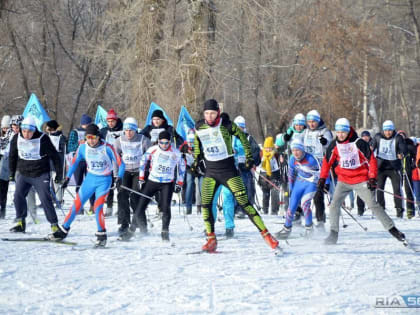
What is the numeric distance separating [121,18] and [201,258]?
14020 mm

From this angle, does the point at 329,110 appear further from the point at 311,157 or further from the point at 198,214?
the point at 311,157

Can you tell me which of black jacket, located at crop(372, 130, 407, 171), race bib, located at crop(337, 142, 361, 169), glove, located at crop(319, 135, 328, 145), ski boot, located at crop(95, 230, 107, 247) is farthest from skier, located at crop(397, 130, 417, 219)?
ski boot, located at crop(95, 230, 107, 247)

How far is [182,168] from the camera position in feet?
30.9

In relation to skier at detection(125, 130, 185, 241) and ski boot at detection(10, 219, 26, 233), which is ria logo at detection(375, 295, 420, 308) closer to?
skier at detection(125, 130, 185, 241)

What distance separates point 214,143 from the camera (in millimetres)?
7953

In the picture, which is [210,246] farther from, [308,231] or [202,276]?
[308,231]

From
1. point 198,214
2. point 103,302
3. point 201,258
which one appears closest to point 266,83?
point 198,214

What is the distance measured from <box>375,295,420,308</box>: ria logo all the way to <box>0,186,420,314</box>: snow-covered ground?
10 centimetres

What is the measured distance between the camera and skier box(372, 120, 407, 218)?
13.2 m

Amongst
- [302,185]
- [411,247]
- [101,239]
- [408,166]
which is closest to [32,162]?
[101,239]

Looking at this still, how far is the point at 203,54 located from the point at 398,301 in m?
14.0

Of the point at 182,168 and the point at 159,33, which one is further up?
the point at 159,33

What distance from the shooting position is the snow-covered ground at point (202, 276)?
5.16m

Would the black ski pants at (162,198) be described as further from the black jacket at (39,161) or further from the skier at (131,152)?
the black jacket at (39,161)
